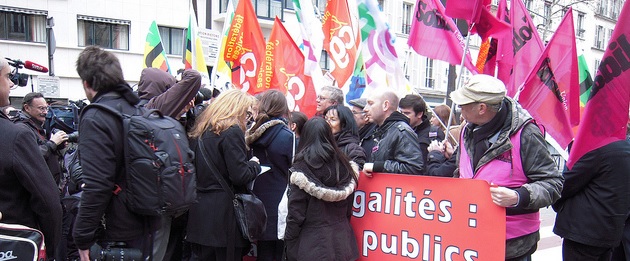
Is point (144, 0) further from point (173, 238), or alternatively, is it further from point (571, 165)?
point (571, 165)

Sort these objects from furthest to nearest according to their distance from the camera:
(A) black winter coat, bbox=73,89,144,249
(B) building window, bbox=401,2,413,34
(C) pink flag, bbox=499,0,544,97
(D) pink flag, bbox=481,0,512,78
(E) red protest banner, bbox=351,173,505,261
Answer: (B) building window, bbox=401,2,413,34 < (D) pink flag, bbox=481,0,512,78 < (C) pink flag, bbox=499,0,544,97 < (E) red protest banner, bbox=351,173,505,261 < (A) black winter coat, bbox=73,89,144,249

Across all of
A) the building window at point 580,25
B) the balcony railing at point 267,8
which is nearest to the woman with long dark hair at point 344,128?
the balcony railing at point 267,8

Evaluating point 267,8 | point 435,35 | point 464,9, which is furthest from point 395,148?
point 267,8

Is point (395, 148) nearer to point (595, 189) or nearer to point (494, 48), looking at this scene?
point (595, 189)

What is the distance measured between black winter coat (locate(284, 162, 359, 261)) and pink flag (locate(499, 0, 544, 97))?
2990 millimetres

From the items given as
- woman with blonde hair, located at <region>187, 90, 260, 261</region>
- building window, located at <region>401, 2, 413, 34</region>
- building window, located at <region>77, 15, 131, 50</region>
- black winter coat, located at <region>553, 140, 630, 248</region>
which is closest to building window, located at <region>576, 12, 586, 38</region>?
building window, located at <region>401, 2, 413, 34</region>

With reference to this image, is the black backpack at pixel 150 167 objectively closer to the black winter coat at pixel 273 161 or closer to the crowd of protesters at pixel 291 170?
the crowd of protesters at pixel 291 170

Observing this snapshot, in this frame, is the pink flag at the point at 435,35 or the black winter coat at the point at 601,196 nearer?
the black winter coat at the point at 601,196

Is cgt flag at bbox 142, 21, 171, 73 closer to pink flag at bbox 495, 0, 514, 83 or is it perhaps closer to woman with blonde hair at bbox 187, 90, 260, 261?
woman with blonde hair at bbox 187, 90, 260, 261

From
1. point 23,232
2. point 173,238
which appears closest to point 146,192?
point 23,232

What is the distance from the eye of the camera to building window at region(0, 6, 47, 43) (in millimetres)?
19188

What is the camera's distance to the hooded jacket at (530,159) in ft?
9.00

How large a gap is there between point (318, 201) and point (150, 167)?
4.02 feet

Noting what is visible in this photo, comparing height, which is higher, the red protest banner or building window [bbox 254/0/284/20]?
building window [bbox 254/0/284/20]
